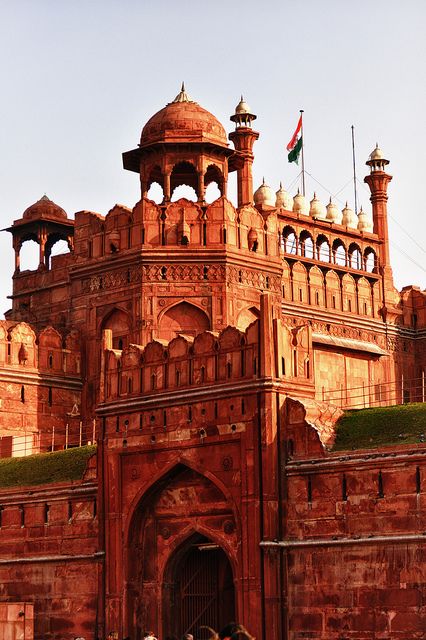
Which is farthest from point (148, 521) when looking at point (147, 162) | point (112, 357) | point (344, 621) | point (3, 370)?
point (147, 162)

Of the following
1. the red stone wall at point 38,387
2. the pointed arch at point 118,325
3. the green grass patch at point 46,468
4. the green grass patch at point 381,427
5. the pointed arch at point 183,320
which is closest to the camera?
the green grass patch at point 381,427

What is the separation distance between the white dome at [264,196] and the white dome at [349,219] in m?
3.08

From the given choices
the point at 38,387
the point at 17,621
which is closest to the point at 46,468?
the point at 17,621

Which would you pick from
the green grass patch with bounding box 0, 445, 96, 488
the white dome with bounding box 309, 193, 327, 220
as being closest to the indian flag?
the white dome with bounding box 309, 193, 327, 220

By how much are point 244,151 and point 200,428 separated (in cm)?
1566

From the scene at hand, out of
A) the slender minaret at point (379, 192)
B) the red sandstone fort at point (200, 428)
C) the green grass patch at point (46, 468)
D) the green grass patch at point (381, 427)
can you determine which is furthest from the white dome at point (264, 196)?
the green grass patch at point (381, 427)

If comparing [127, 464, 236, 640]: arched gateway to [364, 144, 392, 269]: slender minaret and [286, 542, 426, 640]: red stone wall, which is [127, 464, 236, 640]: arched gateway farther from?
[364, 144, 392, 269]: slender minaret

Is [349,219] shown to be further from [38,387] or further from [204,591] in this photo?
[204,591]

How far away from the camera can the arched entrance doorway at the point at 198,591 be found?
25.7 meters

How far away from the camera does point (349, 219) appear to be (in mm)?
42562

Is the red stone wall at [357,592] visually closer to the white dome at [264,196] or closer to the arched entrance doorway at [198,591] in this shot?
the arched entrance doorway at [198,591]

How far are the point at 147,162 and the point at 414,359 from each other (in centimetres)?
1000

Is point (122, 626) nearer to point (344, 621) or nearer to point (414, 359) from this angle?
point (344, 621)

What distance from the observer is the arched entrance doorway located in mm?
25703
